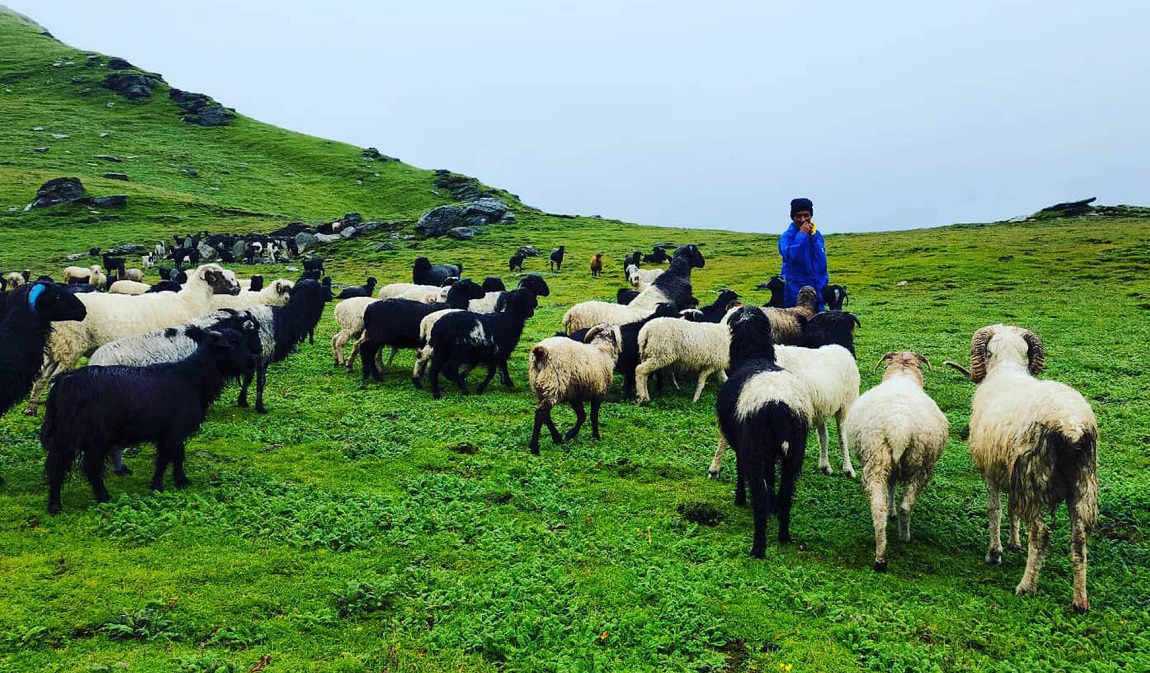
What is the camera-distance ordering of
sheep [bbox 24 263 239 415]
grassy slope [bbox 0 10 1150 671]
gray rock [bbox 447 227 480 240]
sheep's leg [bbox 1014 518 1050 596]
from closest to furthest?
grassy slope [bbox 0 10 1150 671], sheep's leg [bbox 1014 518 1050 596], sheep [bbox 24 263 239 415], gray rock [bbox 447 227 480 240]

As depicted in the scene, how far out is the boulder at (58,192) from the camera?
52.9m

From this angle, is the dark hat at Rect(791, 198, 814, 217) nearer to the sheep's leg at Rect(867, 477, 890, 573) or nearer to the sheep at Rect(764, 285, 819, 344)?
the sheep at Rect(764, 285, 819, 344)

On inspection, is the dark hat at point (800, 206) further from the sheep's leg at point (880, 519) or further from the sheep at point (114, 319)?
the sheep at point (114, 319)

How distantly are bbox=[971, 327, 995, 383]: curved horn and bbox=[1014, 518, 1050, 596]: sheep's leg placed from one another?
2.30 m

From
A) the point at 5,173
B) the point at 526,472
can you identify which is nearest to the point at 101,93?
the point at 5,173

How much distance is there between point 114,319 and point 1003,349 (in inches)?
527

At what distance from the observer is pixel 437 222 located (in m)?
51.9

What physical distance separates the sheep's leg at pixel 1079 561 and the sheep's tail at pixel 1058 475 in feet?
0.19

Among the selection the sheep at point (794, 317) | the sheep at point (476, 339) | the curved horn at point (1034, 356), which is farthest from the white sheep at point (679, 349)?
the curved horn at point (1034, 356)

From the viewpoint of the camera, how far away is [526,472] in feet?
27.1

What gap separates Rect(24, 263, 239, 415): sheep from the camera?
10594 millimetres

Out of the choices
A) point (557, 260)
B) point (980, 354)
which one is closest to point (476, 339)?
point (980, 354)

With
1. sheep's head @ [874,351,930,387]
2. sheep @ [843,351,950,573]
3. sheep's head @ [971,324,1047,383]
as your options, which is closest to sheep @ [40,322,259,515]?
sheep @ [843,351,950,573]

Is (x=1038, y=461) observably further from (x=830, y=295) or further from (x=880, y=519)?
(x=830, y=295)
